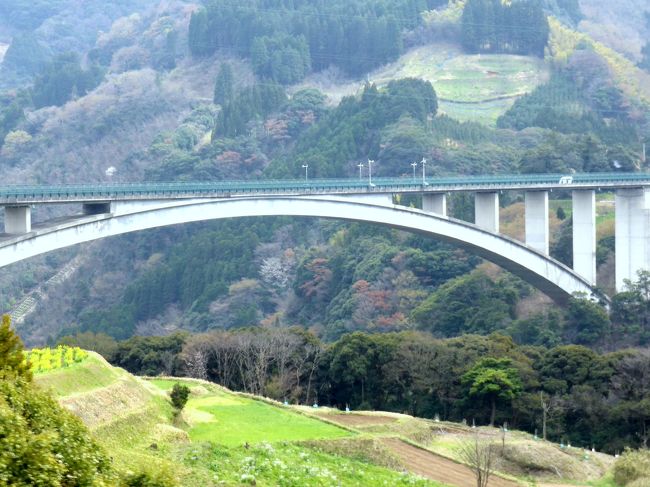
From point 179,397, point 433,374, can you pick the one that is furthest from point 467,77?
point 179,397

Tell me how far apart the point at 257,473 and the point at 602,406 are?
70.3 feet

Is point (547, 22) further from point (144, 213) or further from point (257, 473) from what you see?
point (257, 473)

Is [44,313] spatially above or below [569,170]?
below

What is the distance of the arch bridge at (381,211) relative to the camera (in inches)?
1718

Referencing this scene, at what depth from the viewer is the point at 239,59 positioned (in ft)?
374

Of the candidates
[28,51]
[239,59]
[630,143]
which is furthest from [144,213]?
[28,51]

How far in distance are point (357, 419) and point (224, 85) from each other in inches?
2901

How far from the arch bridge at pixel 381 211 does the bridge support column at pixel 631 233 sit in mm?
41

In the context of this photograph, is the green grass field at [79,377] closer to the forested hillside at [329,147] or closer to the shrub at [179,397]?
the shrub at [179,397]

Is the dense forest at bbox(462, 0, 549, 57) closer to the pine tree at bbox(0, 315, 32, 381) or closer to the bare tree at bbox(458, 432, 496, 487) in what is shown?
the bare tree at bbox(458, 432, 496, 487)

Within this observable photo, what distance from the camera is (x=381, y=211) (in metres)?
53.4

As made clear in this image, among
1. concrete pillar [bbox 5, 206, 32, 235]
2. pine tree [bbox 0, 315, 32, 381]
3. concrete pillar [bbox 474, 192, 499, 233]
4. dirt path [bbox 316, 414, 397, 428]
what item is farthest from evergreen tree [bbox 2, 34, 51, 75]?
pine tree [bbox 0, 315, 32, 381]

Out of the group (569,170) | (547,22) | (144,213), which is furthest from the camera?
(547,22)

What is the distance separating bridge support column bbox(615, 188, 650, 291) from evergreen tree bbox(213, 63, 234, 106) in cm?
5105
